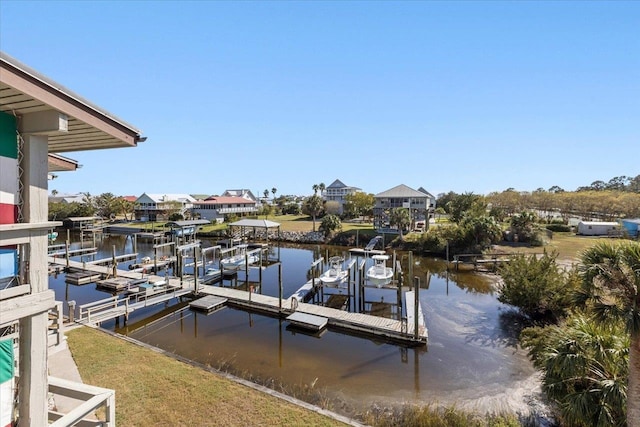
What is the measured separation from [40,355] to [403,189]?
52462 mm

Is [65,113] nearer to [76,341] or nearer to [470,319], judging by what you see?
[76,341]

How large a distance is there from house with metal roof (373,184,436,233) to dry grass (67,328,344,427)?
1574 inches

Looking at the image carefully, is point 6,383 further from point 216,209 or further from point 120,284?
point 216,209

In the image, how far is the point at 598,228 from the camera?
153ft

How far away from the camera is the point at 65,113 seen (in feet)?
13.4

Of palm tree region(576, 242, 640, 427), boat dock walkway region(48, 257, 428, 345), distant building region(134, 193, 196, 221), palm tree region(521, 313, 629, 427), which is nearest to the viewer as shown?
palm tree region(576, 242, 640, 427)

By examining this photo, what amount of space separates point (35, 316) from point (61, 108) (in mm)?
2628

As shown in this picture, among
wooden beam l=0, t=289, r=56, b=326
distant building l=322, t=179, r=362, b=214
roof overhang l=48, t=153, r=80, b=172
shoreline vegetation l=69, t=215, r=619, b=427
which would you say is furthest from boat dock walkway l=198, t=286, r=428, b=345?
distant building l=322, t=179, r=362, b=214

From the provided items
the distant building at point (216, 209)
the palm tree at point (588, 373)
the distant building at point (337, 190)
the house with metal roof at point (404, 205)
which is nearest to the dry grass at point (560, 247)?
the house with metal roof at point (404, 205)

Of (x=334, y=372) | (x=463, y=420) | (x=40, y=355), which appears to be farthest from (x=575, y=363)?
(x=40, y=355)

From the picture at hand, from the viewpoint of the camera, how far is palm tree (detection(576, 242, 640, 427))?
21.0ft

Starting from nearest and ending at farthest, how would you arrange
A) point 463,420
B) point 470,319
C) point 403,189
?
1. point 463,420
2. point 470,319
3. point 403,189

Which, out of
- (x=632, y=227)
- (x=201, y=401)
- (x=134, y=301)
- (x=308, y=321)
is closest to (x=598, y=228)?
(x=632, y=227)

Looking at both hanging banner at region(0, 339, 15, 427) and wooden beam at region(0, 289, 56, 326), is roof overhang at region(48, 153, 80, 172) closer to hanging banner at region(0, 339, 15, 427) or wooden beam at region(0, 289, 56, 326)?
wooden beam at region(0, 289, 56, 326)
